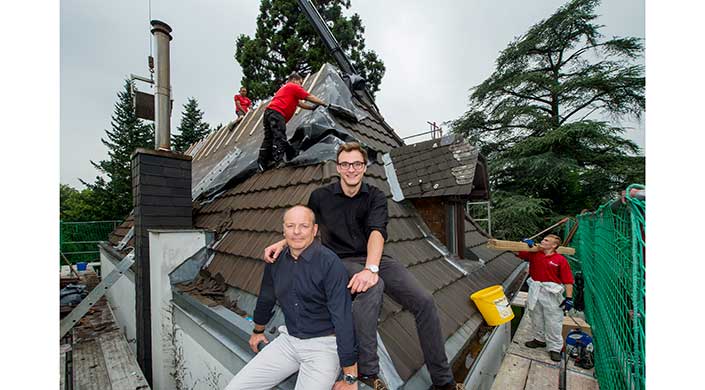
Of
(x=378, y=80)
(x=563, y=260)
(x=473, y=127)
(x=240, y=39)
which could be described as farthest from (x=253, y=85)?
(x=563, y=260)

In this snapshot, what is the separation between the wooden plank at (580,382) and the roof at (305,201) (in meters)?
1.51

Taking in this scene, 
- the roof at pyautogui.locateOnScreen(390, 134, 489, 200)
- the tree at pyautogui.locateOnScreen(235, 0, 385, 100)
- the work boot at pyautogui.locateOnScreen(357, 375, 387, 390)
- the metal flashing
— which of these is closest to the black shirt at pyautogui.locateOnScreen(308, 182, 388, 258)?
the work boot at pyautogui.locateOnScreen(357, 375, 387, 390)

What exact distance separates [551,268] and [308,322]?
→ 4516 millimetres

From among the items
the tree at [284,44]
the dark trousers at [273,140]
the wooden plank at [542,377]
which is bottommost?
the wooden plank at [542,377]

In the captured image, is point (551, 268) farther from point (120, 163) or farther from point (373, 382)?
point (120, 163)

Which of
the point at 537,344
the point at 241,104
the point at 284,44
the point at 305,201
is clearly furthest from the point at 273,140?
the point at 284,44

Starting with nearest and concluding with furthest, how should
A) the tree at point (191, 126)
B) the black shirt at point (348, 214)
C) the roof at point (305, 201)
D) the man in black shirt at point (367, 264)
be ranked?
the man in black shirt at point (367, 264) → the black shirt at point (348, 214) → the roof at point (305, 201) → the tree at point (191, 126)

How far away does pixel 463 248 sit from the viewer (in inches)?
155

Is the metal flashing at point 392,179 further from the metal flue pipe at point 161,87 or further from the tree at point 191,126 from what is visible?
the tree at point 191,126

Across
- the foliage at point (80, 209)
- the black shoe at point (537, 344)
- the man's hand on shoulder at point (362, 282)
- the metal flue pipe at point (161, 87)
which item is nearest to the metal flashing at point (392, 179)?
the man's hand on shoulder at point (362, 282)

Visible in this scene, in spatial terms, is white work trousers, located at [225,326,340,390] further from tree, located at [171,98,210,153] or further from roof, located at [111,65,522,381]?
tree, located at [171,98,210,153]

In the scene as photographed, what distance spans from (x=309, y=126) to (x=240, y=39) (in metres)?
16.3

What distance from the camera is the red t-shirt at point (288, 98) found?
407cm

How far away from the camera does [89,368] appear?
425 centimetres
